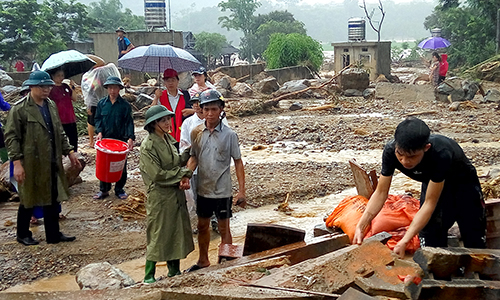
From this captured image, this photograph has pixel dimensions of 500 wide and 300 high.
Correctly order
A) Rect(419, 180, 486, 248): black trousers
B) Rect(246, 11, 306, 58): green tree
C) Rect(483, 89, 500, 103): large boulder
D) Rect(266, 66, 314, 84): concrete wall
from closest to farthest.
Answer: Rect(419, 180, 486, 248): black trousers < Rect(483, 89, 500, 103): large boulder < Rect(266, 66, 314, 84): concrete wall < Rect(246, 11, 306, 58): green tree

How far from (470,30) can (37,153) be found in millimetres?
25515

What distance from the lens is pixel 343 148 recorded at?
1033 cm

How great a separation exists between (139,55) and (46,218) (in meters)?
2.60

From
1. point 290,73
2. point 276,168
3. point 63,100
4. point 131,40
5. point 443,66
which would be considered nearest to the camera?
point 63,100

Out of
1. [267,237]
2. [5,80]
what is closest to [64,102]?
[267,237]

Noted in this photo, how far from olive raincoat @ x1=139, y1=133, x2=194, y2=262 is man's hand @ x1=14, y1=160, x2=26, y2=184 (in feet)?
5.44

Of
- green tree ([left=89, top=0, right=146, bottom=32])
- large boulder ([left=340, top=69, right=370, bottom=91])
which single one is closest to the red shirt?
large boulder ([left=340, top=69, right=370, bottom=91])

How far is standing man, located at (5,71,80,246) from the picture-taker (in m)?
4.93

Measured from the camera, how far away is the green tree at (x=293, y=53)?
2723 centimetres

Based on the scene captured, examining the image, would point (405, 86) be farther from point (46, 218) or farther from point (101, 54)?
point (46, 218)

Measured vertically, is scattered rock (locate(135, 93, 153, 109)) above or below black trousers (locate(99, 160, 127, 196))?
above

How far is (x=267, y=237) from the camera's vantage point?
13.5 feet

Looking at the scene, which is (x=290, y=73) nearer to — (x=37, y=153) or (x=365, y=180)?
(x=365, y=180)

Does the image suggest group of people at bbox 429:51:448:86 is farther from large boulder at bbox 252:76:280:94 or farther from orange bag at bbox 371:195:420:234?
orange bag at bbox 371:195:420:234
